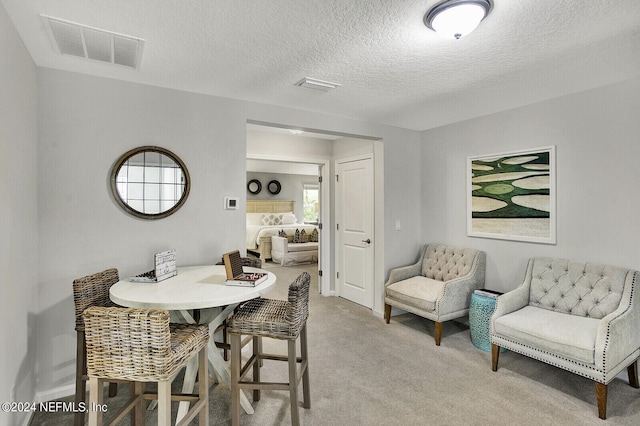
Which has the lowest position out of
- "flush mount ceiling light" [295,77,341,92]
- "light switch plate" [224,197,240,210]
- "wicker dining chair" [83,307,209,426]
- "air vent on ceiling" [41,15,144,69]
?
"wicker dining chair" [83,307,209,426]

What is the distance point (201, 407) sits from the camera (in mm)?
1822

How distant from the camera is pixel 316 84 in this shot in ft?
8.94

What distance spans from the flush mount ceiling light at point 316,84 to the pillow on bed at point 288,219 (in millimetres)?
7312

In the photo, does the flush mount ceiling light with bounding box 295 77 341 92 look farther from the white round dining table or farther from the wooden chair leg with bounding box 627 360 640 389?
the wooden chair leg with bounding box 627 360 640 389

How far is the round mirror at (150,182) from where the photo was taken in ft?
8.70

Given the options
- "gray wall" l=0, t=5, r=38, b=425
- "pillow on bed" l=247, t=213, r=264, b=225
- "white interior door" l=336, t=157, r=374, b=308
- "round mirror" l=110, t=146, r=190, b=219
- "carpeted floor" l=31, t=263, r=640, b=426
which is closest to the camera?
"gray wall" l=0, t=5, r=38, b=425

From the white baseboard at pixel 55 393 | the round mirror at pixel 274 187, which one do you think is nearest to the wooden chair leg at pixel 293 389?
the white baseboard at pixel 55 393

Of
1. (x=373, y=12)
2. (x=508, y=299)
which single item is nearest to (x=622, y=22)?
(x=373, y=12)

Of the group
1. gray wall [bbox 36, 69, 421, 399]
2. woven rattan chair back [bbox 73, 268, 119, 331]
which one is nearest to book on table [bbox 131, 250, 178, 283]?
woven rattan chair back [bbox 73, 268, 119, 331]

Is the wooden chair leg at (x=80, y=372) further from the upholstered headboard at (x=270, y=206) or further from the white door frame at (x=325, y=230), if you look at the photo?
the upholstered headboard at (x=270, y=206)

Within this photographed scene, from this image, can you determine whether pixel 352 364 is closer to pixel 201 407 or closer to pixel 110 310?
pixel 201 407

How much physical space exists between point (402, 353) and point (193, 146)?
8.87ft

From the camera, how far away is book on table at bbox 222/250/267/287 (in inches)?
83.4

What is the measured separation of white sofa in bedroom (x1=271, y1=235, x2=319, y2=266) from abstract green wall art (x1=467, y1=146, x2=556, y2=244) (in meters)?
4.54
